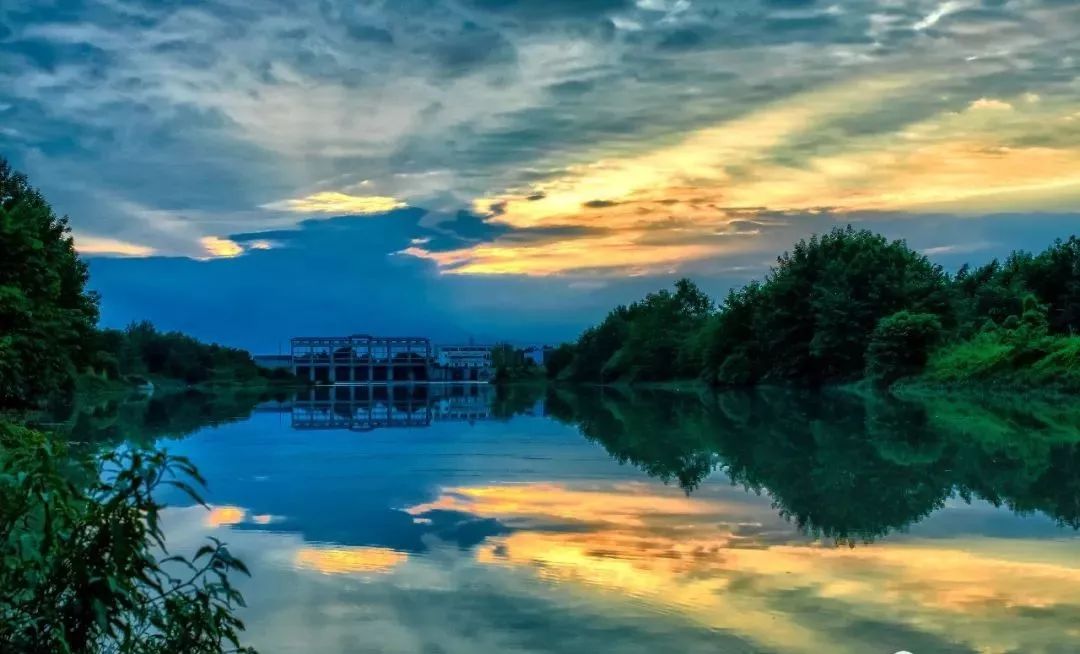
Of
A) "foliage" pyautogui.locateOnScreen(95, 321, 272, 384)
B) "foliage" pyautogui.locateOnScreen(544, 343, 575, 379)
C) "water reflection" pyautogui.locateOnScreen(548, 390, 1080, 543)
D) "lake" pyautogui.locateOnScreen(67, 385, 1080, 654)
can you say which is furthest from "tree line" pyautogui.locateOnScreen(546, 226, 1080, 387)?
"foliage" pyautogui.locateOnScreen(95, 321, 272, 384)

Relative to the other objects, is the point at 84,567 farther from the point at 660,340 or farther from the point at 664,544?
the point at 660,340

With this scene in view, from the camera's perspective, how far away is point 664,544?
335 inches

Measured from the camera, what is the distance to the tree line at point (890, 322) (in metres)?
36.0

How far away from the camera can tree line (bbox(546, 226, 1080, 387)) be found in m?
36.0

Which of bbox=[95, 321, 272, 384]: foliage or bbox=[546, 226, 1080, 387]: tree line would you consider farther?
bbox=[95, 321, 272, 384]: foliage

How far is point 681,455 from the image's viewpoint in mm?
16766

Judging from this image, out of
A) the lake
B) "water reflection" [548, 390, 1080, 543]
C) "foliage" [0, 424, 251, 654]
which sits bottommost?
the lake

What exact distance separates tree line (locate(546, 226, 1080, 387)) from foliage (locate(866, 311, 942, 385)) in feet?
0.15

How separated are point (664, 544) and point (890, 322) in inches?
1474

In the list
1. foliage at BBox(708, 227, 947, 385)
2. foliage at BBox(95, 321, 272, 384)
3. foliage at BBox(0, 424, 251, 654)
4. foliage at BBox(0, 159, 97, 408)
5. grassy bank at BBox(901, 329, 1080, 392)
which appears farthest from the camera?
foliage at BBox(95, 321, 272, 384)

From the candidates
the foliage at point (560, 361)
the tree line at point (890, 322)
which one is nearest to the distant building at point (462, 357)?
the foliage at point (560, 361)

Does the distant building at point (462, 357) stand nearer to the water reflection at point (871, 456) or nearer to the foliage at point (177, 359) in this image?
the foliage at point (177, 359)

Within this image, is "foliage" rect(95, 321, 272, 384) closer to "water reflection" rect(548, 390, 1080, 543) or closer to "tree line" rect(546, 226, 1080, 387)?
"tree line" rect(546, 226, 1080, 387)

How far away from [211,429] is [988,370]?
2679 centimetres
